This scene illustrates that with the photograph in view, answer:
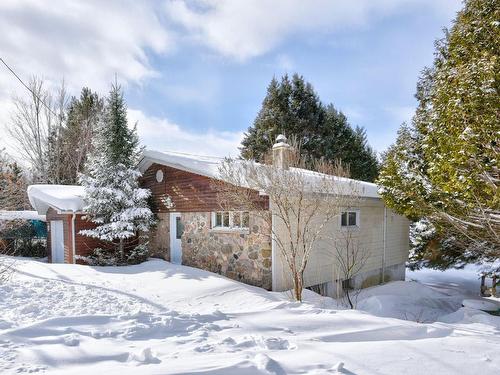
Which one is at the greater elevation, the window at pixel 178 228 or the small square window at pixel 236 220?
the small square window at pixel 236 220

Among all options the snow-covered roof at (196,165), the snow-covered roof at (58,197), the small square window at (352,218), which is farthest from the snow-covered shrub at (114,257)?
the small square window at (352,218)

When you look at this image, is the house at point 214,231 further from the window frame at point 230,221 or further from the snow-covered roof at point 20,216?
the snow-covered roof at point 20,216

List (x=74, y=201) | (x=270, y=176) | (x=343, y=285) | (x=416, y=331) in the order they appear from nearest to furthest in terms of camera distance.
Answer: (x=416, y=331), (x=270, y=176), (x=343, y=285), (x=74, y=201)

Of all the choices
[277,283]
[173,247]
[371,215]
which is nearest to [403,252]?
[371,215]

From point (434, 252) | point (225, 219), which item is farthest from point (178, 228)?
point (434, 252)

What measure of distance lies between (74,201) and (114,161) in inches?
81.1

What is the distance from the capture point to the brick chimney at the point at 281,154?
26.2ft

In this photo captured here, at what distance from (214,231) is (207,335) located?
5.53 m

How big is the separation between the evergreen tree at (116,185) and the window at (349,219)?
6.56 meters

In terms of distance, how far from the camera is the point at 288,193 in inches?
283

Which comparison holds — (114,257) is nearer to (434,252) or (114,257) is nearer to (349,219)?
(349,219)

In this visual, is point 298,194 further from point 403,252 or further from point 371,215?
point 403,252

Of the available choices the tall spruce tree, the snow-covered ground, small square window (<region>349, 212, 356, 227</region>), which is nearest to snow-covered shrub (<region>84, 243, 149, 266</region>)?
the snow-covered ground

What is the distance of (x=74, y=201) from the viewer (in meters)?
11.5
